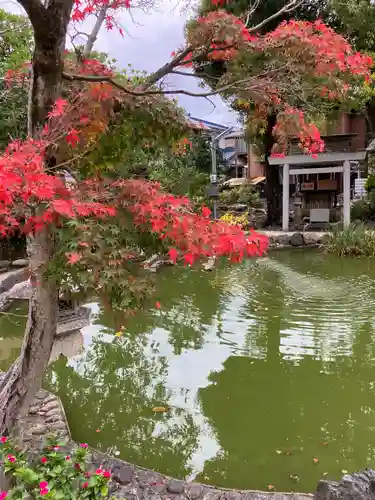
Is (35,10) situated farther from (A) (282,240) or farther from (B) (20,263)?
(A) (282,240)

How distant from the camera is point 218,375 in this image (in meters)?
4.54

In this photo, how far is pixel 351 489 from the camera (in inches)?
87.9

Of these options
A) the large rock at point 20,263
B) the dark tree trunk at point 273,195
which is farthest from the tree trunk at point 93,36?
the dark tree trunk at point 273,195

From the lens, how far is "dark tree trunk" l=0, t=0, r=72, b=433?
2326 millimetres

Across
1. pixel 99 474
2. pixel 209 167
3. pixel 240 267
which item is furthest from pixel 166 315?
pixel 209 167

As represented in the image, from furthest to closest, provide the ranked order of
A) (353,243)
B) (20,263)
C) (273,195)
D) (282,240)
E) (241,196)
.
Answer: (241,196) < (273,195) < (282,240) < (353,243) < (20,263)

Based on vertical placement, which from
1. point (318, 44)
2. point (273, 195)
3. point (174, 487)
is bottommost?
point (174, 487)

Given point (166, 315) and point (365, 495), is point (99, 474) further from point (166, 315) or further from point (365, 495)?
point (166, 315)

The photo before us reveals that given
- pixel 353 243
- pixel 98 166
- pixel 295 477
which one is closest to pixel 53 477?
pixel 295 477

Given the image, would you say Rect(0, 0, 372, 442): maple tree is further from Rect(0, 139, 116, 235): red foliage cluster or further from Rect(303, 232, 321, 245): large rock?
Rect(303, 232, 321, 245): large rock

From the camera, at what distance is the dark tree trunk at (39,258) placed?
2326 millimetres

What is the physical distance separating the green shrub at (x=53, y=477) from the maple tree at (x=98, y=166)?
17.2 inches

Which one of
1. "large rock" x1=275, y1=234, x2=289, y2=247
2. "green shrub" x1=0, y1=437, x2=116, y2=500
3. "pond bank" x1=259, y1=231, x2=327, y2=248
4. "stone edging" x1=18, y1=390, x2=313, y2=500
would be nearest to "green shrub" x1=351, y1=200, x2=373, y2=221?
"pond bank" x1=259, y1=231, x2=327, y2=248

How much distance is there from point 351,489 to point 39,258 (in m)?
2.11
